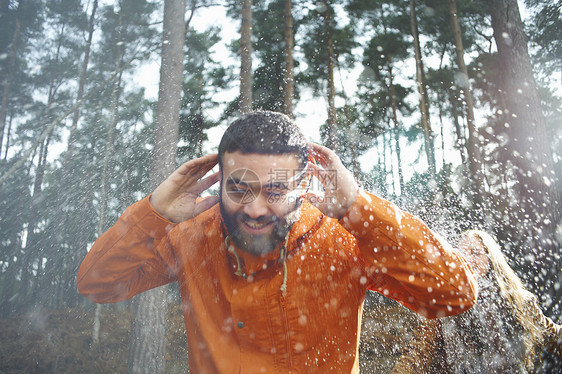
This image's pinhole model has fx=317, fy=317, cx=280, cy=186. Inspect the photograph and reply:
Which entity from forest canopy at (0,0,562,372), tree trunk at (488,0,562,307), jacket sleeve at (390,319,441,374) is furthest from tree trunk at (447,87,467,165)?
jacket sleeve at (390,319,441,374)

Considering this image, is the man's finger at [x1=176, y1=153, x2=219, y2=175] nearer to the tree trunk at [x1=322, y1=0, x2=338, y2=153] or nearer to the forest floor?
the forest floor

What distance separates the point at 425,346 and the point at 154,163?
202 inches

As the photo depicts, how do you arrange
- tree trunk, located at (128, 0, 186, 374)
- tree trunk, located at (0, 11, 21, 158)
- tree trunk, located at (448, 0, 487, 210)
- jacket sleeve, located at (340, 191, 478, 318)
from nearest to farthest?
jacket sleeve, located at (340, 191, 478, 318), tree trunk, located at (128, 0, 186, 374), tree trunk, located at (448, 0, 487, 210), tree trunk, located at (0, 11, 21, 158)

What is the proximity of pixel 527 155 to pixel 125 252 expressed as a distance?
6861 mm

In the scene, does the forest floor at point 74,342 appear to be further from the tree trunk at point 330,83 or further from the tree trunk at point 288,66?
the tree trunk at point 288,66

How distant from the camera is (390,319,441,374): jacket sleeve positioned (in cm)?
328

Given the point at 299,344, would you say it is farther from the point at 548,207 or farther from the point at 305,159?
the point at 548,207

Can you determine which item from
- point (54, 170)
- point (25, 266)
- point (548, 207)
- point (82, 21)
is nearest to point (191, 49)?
point (82, 21)

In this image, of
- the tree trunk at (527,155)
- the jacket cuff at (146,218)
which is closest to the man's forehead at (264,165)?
the jacket cuff at (146,218)

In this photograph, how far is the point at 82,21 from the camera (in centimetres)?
1822

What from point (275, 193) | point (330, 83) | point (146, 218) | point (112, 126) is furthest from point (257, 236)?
point (112, 126)

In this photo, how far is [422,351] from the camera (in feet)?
11.2

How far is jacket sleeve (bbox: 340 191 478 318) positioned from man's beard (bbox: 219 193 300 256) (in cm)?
36

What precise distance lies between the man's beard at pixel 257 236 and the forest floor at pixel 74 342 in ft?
22.4
